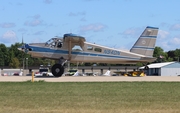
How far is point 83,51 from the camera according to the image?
30.9 m

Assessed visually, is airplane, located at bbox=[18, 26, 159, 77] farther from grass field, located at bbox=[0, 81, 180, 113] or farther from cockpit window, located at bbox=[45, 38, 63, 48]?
grass field, located at bbox=[0, 81, 180, 113]

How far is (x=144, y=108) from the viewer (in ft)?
41.1

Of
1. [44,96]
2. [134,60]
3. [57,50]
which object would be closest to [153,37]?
[134,60]

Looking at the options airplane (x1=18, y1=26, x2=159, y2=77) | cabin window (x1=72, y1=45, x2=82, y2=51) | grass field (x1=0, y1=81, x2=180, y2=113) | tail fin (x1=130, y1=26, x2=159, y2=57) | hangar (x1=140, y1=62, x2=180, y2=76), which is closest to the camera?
grass field (x1=0, y1=81, x2=180, y2=113)

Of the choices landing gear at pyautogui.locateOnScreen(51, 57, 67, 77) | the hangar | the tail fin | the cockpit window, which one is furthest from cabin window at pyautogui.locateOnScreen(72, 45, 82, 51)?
the hangar

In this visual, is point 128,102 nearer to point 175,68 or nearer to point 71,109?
point 71,109

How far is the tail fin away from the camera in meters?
32.3

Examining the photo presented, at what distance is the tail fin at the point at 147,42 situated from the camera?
3228 cm

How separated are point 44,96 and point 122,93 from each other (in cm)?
357

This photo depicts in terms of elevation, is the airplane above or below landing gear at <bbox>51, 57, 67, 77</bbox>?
above

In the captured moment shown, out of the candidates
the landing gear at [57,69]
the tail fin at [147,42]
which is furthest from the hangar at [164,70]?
the landing gear at [57,69]

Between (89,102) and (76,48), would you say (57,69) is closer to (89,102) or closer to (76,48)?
(76,48)

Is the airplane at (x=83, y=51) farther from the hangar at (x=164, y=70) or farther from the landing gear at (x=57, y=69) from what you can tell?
the hangar at (x=164, y=70)

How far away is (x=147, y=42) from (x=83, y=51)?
582cm
